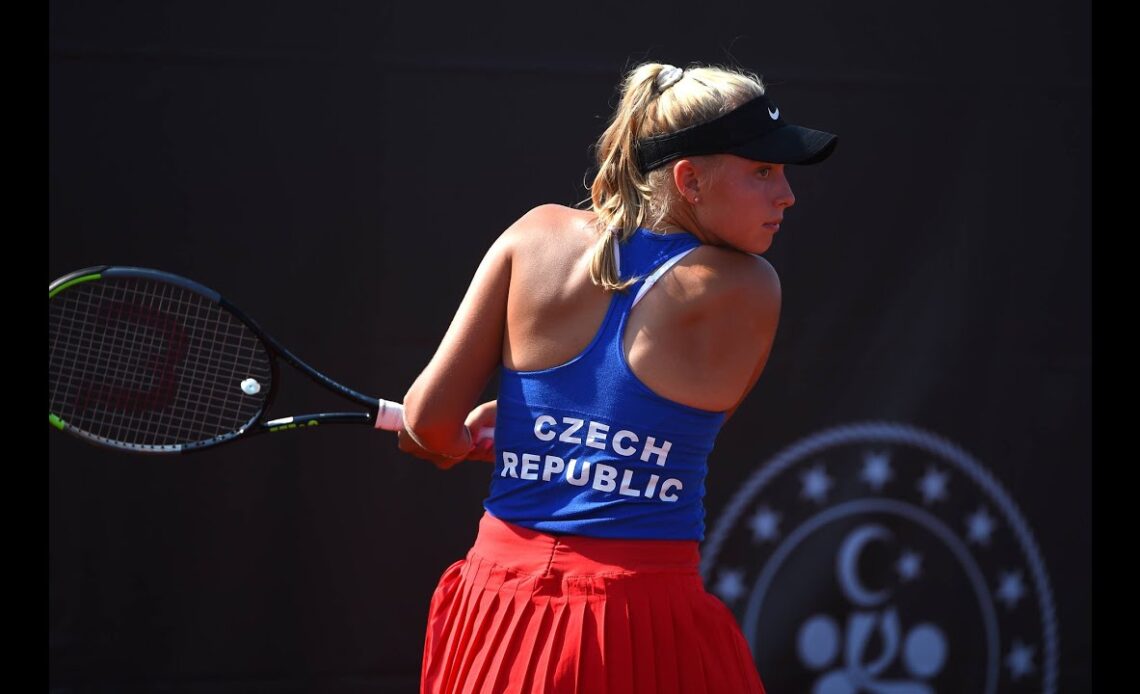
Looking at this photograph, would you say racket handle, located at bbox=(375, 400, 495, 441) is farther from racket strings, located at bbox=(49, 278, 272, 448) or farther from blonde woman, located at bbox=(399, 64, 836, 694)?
blonde woman, located at bbox=(399, 64, 836, 694)

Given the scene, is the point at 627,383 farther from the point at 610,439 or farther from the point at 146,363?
the point at 146,363

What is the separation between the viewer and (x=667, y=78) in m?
Result: 2.00

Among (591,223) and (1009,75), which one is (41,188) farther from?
(1009,75)

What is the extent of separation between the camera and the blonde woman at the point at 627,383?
1.89 meters

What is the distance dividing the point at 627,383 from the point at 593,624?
347 mm

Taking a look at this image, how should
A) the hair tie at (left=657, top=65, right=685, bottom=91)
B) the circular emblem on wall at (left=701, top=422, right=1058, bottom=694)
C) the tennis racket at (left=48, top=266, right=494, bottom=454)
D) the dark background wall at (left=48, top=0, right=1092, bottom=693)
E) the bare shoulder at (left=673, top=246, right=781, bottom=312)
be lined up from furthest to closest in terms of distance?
1. the circular emblem on wall at (left=701, top=422, right=1058, bottom=694)
2. the dark background wall at (left=48, top=0, right=1092, bottom=693)
3. the tennis racket at (left=48, top=266, right=494, bottom=454)
4. the hair tie at (left=657, top=65, right=685, bottom=91)
5. the bare shoulder at (left=673, top=246, right=781, bottom=312)

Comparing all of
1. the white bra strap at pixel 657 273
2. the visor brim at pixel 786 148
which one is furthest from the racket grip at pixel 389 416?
the visor brim at pixel 786 148

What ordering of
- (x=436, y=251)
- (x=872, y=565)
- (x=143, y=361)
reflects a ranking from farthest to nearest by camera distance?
(x=872, y=565) < (x=436, y=251) < (x=143, y=361)

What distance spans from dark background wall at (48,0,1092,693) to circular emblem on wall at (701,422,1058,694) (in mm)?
21

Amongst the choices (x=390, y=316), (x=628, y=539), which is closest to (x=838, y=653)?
(x=390, y=316)

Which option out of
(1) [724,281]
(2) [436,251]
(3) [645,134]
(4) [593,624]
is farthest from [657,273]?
(2) [436,251]

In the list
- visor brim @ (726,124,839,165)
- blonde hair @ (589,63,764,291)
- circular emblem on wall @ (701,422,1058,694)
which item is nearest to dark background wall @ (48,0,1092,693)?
circular emblem on wall @ (701,422,1058,694)

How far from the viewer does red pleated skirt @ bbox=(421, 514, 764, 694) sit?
189 centimetres

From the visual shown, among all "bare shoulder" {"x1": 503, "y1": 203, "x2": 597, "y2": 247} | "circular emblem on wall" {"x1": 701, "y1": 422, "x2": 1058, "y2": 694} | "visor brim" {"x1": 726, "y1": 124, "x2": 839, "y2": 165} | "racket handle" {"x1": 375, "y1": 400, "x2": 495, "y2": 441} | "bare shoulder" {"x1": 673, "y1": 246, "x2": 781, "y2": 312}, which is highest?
"visor brim" {"x1": 726, "y1": 124, "x2": 839, "y2": 165}
